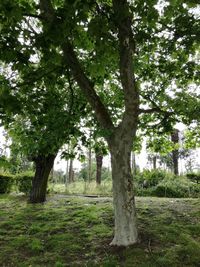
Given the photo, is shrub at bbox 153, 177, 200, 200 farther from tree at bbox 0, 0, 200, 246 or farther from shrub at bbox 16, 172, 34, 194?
tree at bbox 0, 0, 200, 246

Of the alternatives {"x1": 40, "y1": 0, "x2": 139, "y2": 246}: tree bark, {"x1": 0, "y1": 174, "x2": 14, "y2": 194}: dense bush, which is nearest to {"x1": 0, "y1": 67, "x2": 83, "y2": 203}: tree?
{"x1": 40, "y1": 0, "x2": 139, "y2": 246}: tree bark

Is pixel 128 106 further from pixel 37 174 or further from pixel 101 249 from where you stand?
pixel 37 174

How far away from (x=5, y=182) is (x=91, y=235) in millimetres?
9668

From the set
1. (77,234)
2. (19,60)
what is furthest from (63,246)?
(19,60)

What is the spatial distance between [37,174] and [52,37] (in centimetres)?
785

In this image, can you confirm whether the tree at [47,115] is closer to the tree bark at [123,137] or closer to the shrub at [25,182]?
the tree bark at [123,137]

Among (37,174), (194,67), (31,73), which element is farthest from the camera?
(37,174)

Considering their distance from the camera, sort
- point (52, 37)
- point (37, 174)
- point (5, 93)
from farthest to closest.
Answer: point (37, 174) < point (5, 93) < point (52, 37)

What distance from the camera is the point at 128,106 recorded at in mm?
7641

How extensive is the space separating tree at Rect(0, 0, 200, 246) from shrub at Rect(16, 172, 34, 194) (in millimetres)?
6480

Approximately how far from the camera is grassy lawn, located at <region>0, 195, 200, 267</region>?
7207mm

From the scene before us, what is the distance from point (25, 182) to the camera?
15117mm

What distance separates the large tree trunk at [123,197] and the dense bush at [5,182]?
35.2ft

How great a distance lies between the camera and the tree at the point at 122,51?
5.65 metres
